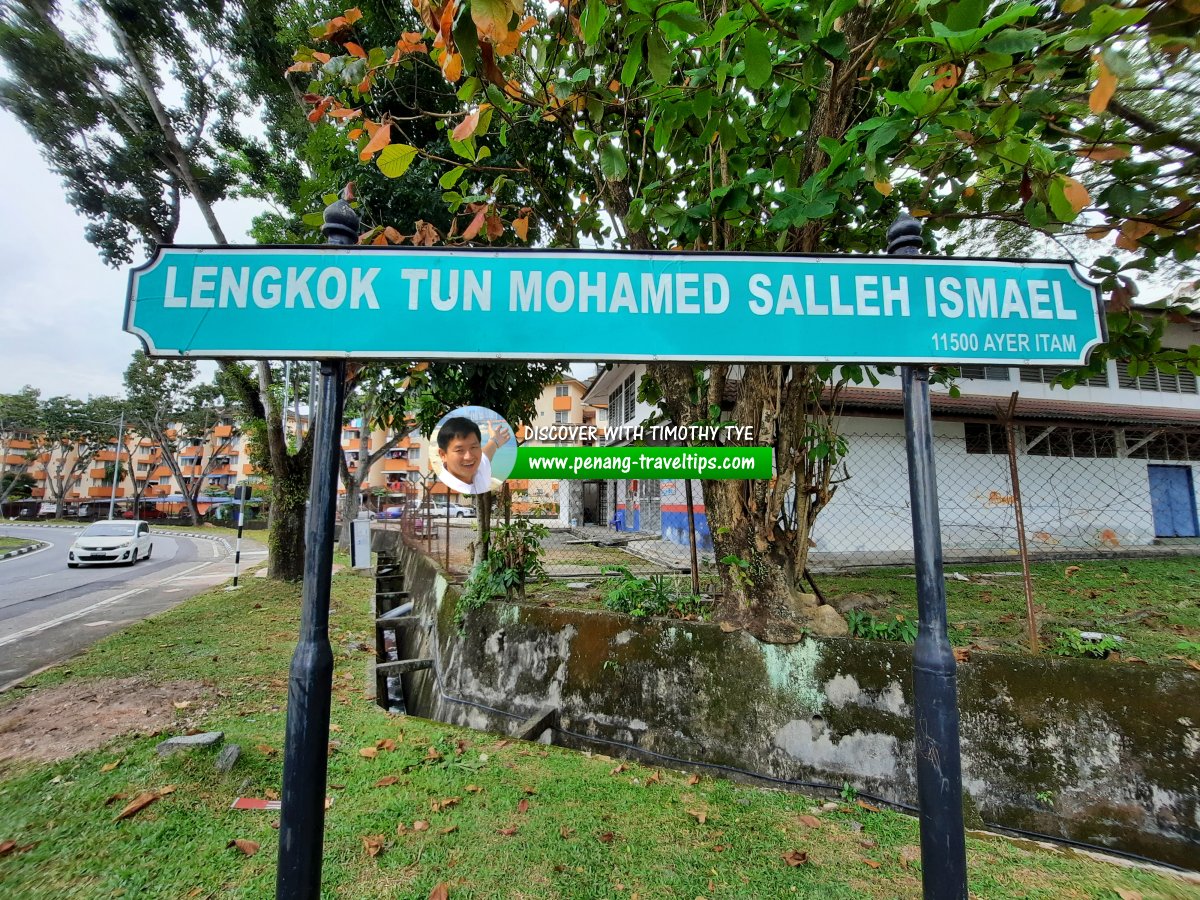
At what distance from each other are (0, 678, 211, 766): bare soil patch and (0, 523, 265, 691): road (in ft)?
2.68

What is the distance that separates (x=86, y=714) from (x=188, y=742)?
1.46 m

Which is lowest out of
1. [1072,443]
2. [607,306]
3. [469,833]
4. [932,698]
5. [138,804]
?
[469,833]

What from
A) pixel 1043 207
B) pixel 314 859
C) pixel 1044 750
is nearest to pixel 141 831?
pixel 314 859

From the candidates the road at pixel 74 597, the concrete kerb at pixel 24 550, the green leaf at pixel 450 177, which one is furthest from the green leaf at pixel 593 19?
the concrete kerb at pixel 24 550

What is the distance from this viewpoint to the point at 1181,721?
270 cm

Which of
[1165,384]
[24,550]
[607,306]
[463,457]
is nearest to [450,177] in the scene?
[463,457]

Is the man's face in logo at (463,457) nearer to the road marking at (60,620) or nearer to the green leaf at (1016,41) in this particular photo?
the green leaf at (1016,41)

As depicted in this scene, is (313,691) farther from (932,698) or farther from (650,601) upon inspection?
(650,601)

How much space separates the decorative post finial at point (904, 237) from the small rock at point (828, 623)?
2.53 metres

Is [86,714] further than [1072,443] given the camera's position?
No

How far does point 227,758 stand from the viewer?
296cm

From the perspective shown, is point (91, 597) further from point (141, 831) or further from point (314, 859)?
point (314, 859)

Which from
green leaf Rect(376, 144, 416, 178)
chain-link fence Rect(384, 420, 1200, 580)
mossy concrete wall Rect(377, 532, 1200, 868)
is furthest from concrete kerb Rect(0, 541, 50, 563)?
green leaf Rect(376, 144, 416, 178)

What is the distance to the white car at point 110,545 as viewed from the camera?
14.7m
